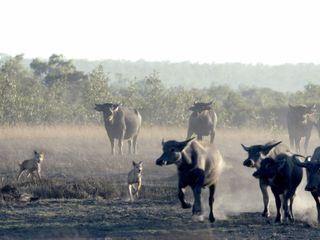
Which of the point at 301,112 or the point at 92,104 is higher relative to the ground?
the point at 301,112

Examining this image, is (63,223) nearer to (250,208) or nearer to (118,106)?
(250,208)

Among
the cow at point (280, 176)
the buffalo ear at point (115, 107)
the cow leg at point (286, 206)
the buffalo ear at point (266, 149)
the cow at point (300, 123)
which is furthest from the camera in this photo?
the cow at point (300, 123)

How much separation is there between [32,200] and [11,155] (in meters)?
11.5

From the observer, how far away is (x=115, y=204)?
20.2 metres

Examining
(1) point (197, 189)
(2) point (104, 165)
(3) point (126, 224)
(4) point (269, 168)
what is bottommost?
(2) point (104, 165)

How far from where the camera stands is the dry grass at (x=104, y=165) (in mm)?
22062

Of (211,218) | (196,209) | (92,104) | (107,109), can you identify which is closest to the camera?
(196,209)

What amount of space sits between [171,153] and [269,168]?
2.00 metres

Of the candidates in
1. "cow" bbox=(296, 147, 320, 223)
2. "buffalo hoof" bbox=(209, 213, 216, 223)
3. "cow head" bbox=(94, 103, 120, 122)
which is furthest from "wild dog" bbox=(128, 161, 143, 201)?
"cow head" bbox=(94, 103, 120, 122)

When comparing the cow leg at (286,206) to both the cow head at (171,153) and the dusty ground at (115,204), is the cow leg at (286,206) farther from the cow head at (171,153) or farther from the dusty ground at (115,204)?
the cow head at (171,153)

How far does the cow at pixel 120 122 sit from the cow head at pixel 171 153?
16263mm

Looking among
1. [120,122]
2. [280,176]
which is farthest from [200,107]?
[280,176]

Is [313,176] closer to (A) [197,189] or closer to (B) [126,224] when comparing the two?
(A) [197,189]

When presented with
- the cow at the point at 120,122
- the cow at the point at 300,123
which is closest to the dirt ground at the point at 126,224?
the cow at the point at 120,122
